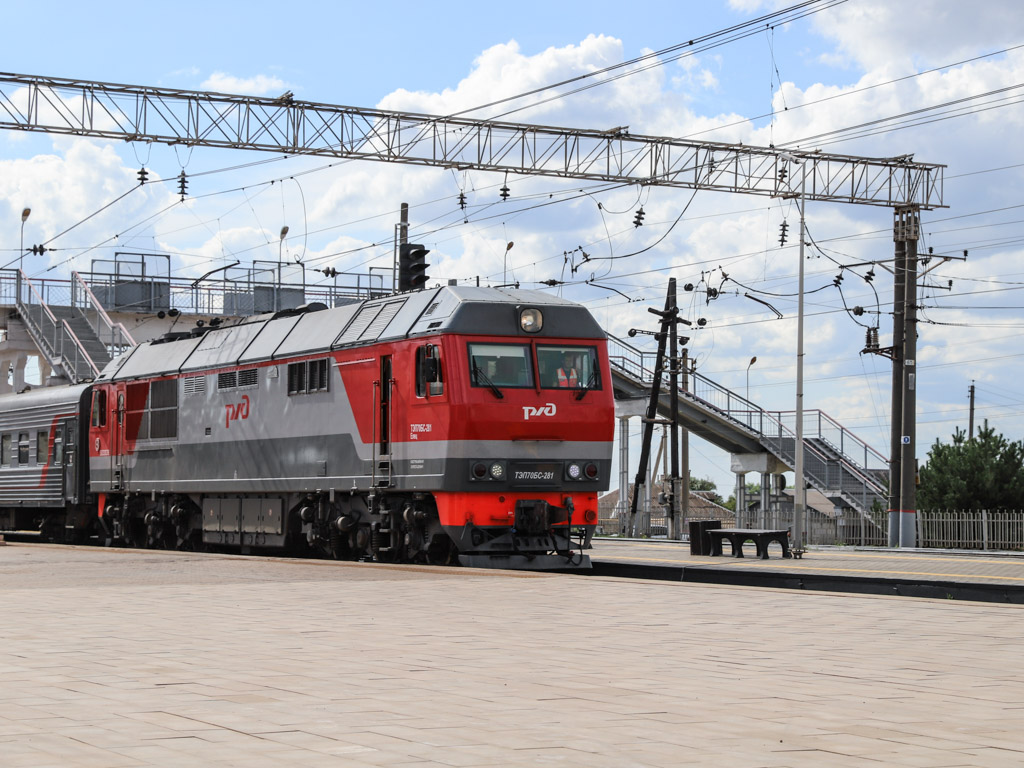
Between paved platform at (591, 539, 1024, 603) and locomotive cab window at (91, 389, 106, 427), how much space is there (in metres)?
11.5

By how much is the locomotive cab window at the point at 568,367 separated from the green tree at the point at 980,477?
2512 cm

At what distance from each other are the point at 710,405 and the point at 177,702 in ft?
157

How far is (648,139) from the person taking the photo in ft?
115

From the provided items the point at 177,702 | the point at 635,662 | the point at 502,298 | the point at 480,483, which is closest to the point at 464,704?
the point at 177,702

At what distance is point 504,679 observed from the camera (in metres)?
8.10

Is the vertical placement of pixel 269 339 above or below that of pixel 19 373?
below

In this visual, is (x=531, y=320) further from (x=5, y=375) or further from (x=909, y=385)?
(x=5, y=375)

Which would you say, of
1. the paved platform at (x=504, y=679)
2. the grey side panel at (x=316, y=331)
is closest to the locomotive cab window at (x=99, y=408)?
the grey side panel at (x=316, y=331)

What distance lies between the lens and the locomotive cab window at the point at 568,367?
21.0 m

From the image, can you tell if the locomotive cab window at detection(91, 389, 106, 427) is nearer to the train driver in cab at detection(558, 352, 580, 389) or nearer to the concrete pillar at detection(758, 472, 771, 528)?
the train driver in cab at detection(558, 352, 580, 389)

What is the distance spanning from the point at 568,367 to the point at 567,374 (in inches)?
4.8

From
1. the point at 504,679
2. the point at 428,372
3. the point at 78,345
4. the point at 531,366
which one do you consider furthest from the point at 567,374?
the point at 78,345

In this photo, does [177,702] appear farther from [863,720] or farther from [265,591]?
[265,591]

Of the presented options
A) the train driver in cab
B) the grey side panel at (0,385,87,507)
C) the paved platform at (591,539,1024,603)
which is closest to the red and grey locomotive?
the train driver in cab
